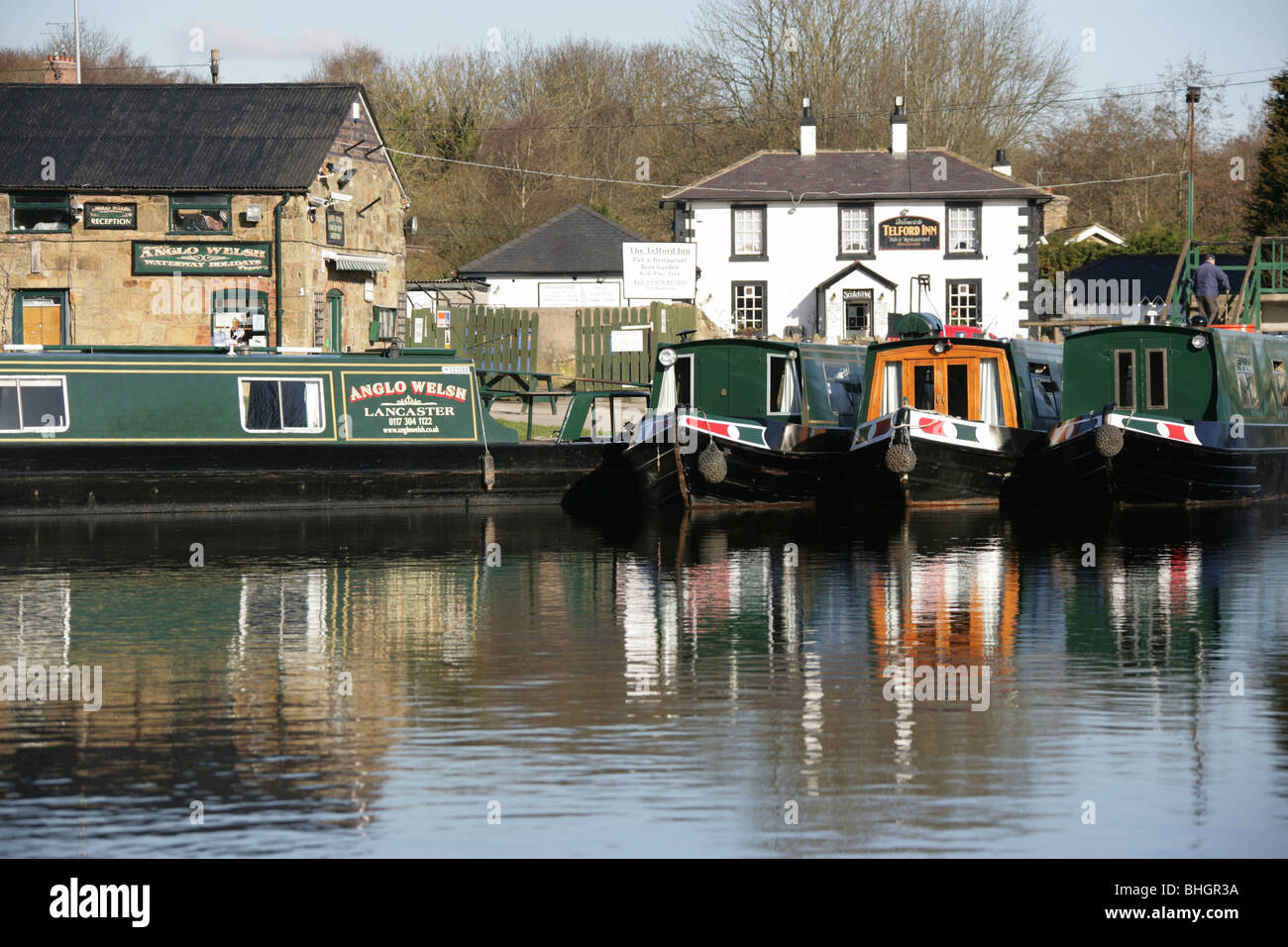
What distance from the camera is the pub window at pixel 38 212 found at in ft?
122

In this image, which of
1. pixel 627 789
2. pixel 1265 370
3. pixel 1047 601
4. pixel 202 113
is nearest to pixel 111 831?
pixel 627 789

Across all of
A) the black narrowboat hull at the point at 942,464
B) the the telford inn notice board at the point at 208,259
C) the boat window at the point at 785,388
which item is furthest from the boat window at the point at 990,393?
the the telford inn notice board at the point at 208,259

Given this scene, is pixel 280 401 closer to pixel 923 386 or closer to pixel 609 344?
pixel 923 386

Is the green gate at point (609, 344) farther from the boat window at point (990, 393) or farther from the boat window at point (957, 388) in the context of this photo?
the boat window at point (990, 393)

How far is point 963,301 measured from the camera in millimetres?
49500

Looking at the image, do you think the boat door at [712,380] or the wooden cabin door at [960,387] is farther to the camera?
the boat door at [712,380]

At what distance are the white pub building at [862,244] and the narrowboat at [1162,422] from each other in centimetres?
2364

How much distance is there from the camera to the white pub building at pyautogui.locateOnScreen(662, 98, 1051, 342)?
48.9 metres

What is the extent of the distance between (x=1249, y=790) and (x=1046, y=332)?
4516cm

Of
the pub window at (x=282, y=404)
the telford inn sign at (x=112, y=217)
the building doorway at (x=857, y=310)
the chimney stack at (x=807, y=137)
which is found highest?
the chimney stack at (x=807, y=137)

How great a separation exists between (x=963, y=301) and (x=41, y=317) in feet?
86.4

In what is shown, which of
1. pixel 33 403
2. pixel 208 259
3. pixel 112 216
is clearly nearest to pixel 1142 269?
pixel 208 259

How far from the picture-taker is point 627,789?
855 cm
